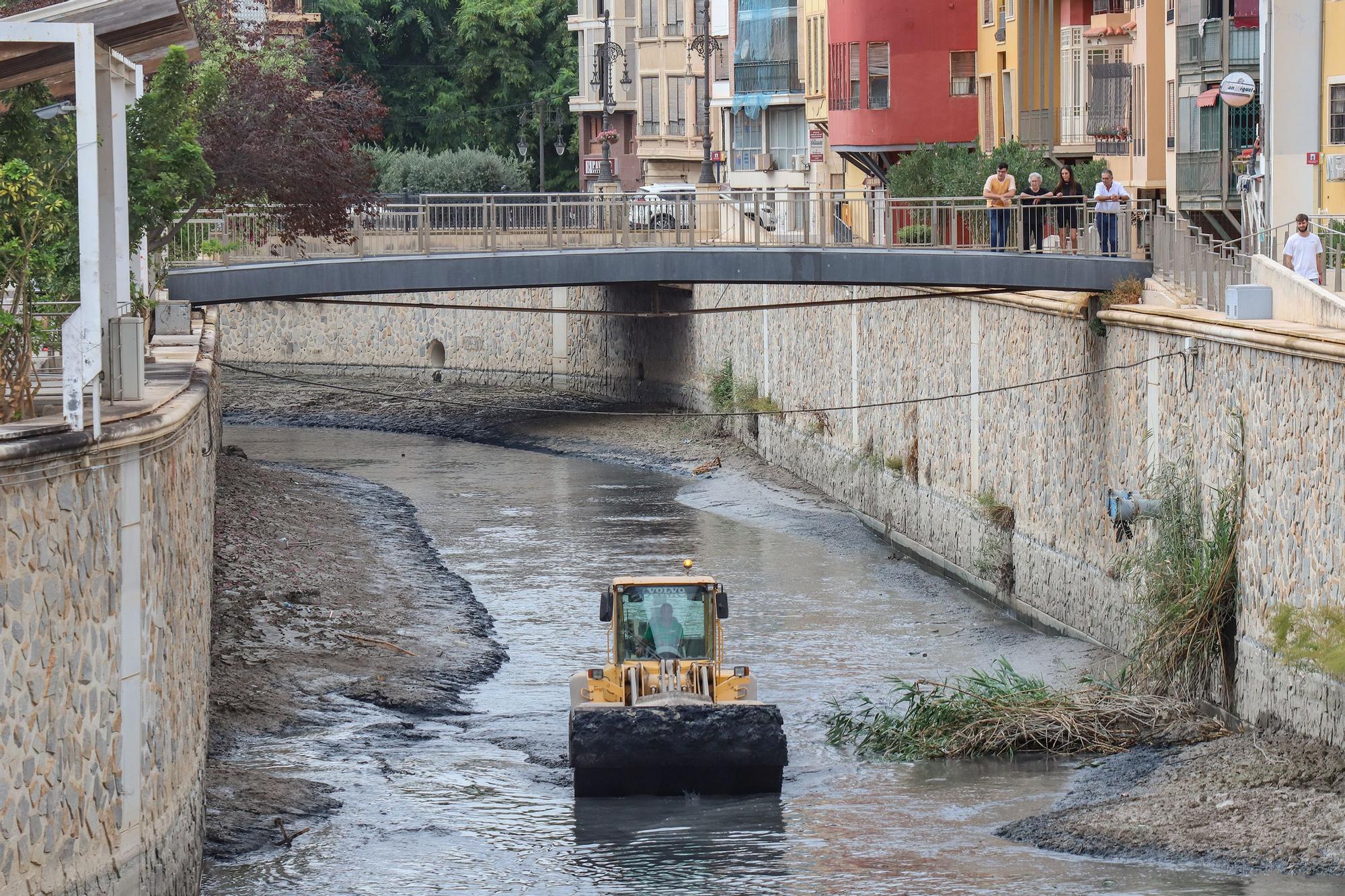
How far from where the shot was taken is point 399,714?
2505cm

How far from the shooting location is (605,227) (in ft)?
114

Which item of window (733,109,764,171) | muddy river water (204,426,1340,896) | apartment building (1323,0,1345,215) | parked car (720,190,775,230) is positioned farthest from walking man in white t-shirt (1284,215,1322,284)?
window (733,109,764,171)

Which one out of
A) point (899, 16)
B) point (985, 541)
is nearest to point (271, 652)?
point (985, 541)

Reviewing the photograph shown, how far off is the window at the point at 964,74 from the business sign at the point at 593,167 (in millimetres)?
34290

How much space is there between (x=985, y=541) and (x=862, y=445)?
28.2ft

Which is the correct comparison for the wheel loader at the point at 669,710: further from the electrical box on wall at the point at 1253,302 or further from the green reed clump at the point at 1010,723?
the electrical box on wall at the point at 1253,302

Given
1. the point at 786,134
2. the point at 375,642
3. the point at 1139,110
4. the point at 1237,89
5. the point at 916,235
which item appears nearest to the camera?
the point at 375,642

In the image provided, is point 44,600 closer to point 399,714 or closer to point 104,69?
point 104,69

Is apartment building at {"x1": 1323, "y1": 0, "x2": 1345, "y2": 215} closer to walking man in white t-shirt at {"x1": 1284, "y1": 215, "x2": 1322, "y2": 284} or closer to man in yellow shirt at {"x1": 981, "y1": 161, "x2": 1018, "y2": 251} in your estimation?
man in yellow shirt at {"x1": 981, "y1": 161, "x2": 1018, "y2": 251}

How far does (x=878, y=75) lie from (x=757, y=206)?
1724 centimetres

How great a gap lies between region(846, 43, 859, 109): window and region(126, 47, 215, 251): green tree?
81.5 feet

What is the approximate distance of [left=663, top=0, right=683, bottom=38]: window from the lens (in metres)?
78.8

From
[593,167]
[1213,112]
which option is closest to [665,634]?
[1213,112]

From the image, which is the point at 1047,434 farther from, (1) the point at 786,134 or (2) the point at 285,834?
(1) the point at 786,134
